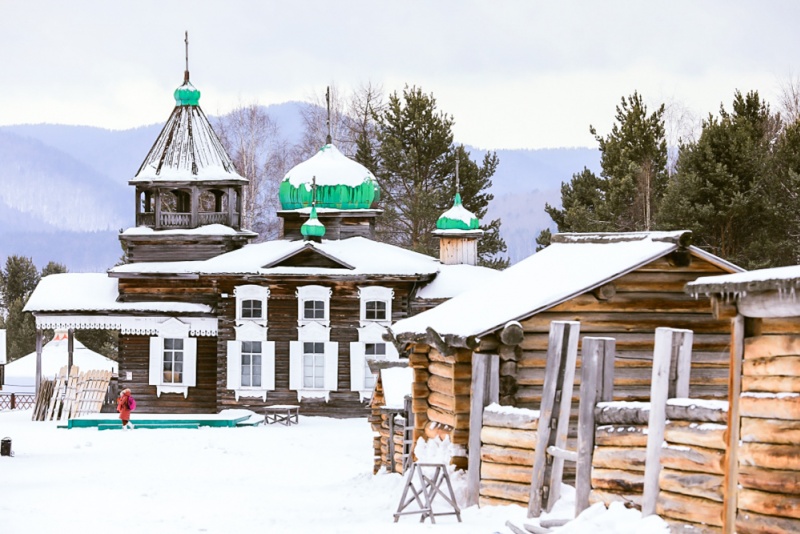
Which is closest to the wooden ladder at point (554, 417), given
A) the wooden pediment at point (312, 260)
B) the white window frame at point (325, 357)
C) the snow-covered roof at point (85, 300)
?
the wooden pediment at point (312, 260)

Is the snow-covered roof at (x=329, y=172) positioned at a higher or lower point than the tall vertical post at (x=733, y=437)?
higher

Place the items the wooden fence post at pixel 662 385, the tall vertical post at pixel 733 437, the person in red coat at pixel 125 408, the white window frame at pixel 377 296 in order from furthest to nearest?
the white window frame at pixel 377 296, the person in red coat at pixel 125 408, the wooden fence post at pixel 662 385, the tall vertical post at pixel 733 437

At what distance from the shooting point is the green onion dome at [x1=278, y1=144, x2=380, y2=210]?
41.3m

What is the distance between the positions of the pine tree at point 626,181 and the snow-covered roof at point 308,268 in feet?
28.7

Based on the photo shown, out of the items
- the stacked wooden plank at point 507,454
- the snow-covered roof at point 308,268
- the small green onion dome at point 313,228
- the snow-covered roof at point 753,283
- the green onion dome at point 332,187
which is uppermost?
the green onion dome at point 332,187

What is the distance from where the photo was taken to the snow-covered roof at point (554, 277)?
16.2 m

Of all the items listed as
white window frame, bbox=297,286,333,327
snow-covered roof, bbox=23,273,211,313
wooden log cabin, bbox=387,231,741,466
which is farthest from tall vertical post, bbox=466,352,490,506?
snow-covered roof, bbox=23,273,211,313

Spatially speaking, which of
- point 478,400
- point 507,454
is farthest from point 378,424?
point 507,454

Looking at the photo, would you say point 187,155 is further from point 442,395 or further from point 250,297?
point 442,395

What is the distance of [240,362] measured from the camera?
1468 inches

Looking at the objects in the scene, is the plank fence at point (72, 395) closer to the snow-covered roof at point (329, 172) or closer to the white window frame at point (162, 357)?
the white window frame at point (162, 357)

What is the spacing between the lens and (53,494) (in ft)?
65.6

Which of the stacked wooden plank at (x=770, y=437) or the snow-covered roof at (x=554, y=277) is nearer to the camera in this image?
the stacked wooden plank at (x=770, y=437)

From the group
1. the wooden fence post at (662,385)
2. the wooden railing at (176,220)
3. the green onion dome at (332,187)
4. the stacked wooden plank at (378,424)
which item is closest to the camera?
the wooden fence post at (662,385)
